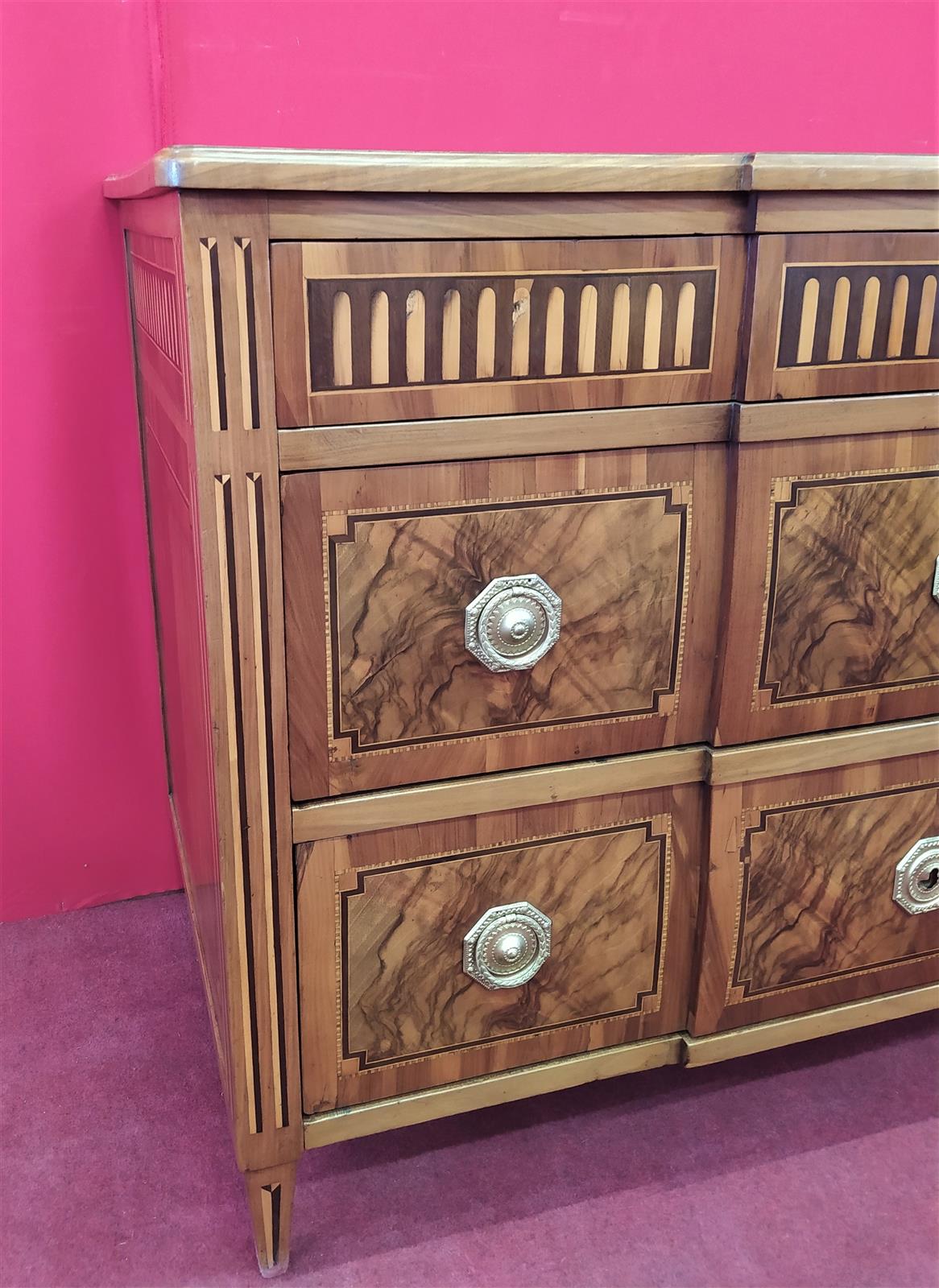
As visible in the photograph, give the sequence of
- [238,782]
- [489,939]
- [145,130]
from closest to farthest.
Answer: [238,782] < [489,939] < [145,130]

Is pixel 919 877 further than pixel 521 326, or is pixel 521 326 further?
pixel 919 877

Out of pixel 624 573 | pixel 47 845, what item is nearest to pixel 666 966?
pixel 624 573

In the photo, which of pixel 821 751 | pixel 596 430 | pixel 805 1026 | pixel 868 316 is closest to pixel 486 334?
pixel 596 430

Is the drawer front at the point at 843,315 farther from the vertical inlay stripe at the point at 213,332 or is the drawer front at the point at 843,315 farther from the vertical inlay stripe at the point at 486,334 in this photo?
the vertical inlay stripe at the point at 213,332

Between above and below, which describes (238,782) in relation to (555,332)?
below

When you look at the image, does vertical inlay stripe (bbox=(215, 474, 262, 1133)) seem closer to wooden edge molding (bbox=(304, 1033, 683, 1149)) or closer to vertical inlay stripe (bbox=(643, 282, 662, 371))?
wooden edge molding (bbox=(304, 1033, 683, 1149))

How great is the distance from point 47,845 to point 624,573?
93cm

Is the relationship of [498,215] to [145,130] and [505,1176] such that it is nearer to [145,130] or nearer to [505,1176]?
[145,130]

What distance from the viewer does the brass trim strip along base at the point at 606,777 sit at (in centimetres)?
89

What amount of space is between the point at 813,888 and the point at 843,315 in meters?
0.52

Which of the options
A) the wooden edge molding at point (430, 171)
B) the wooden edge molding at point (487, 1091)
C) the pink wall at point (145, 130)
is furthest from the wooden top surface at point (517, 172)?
the wooden edge molding at point (487, 1091)

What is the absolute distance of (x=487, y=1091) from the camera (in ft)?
3.31

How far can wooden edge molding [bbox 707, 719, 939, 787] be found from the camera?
98 cm

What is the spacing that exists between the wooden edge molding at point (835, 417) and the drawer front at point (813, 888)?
0.31m
